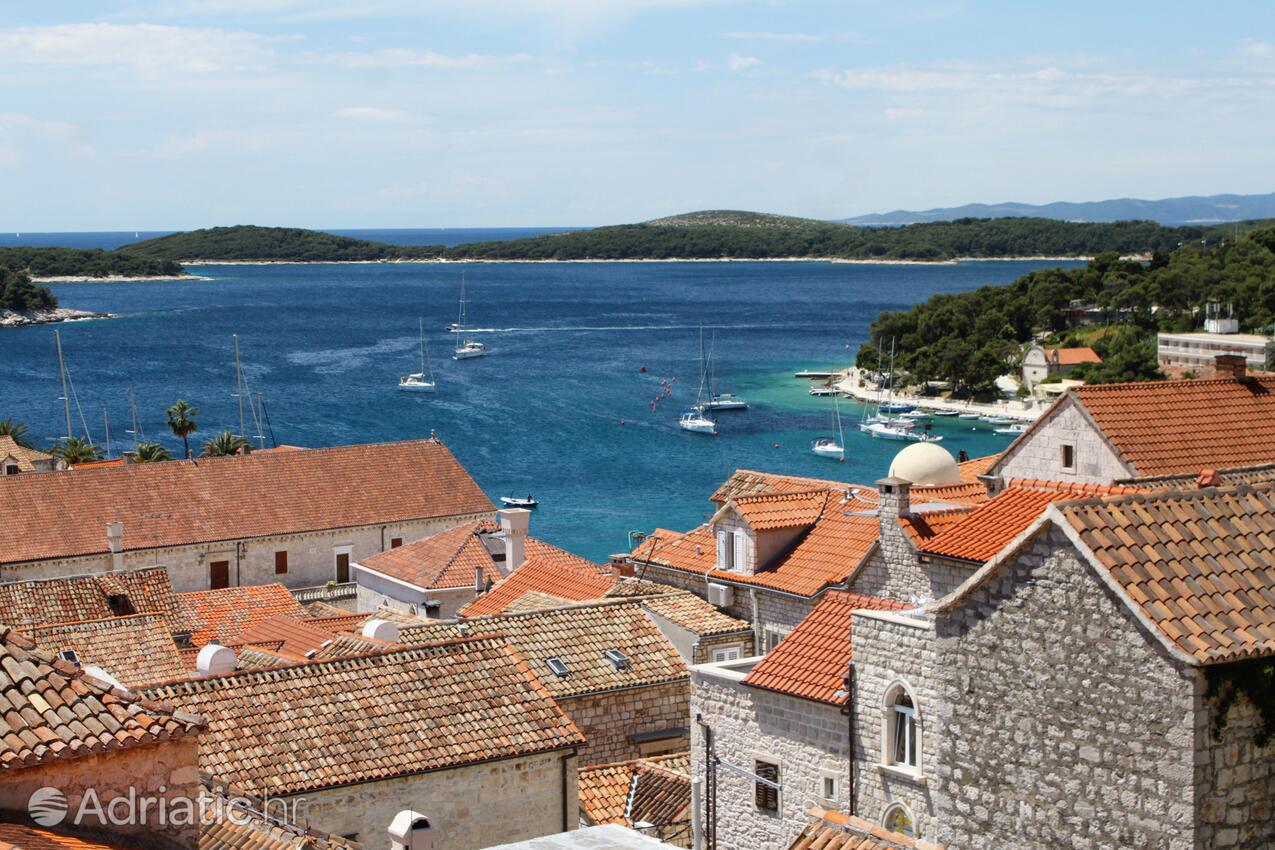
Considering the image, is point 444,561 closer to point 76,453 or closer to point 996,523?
point 996,523

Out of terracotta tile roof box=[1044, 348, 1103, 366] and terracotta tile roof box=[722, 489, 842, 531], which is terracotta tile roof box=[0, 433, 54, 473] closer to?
terracotta tile roof box=[722, 489, 842, 531]

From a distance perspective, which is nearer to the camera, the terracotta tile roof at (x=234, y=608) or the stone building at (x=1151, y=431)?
the stone building at (x=1151, y=431)

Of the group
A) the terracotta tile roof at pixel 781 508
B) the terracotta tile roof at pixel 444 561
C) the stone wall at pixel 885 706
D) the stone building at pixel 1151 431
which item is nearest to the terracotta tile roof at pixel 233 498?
the terracotta tile roof at pixel 444 561

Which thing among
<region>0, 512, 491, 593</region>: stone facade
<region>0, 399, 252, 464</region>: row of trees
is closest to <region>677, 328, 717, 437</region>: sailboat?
<region>0, 399, 252, 464</region>: row of trees

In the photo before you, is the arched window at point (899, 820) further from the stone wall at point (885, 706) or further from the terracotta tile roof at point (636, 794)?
the terracotta tile roof at point (636, 794)

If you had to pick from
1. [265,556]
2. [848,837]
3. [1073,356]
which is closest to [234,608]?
[265,556]

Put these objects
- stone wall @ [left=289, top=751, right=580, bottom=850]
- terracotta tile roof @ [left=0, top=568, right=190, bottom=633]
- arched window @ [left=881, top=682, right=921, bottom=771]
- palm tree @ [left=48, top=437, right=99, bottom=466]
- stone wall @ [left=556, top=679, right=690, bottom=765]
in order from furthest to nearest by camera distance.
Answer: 1. palm tree @ [left=48, top=437, right=99, bottom=466]
2. terracotta tile roof @ [left=0, top=568, right=190, bottom=633]
3. stone wall @ [left=556, top=679, right=690, bottom=765]
4. stone wall @ [left=289, top=751, right=580, bottom=850]
5. arched window @ [left=881, top=682, right=921, bottom=771]

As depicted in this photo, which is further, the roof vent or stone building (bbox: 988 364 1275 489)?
stone building (bbox: 988 364 1275 489)

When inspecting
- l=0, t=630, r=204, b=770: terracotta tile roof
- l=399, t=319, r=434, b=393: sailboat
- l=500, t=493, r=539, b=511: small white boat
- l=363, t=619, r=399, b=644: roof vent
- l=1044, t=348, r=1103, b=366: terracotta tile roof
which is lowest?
l=500, t=493, r=539, b=511: small white boat
